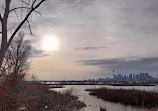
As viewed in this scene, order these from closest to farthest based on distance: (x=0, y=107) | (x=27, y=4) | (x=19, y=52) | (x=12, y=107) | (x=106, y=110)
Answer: (x=27, y=4)
(x=0, y=107)
(x=12, y=107)
(x=106, y=110)
(x=19, y=52)

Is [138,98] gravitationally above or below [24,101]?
below

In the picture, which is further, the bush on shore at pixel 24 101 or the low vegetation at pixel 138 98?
the low vegetation at pixel 138 98

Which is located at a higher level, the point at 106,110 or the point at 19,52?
the point at 19,52

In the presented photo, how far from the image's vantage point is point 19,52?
32250 millimetres

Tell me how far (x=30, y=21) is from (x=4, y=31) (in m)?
0.90

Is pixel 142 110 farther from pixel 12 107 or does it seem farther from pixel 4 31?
pixel 4 31

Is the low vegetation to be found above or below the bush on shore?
below

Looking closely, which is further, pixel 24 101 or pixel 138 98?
pixel 138 98

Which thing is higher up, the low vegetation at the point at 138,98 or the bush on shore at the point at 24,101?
the bush on shore at the point at 24,101

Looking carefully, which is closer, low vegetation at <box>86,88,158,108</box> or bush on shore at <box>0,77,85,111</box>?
bush on shore at <box>0,77,85,111</box>

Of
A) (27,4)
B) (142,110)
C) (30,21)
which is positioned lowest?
(142,110)

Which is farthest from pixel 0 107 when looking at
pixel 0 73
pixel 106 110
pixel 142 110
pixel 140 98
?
pixel 140 98

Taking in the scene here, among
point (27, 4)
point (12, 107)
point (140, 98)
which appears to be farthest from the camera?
point (140, 98)

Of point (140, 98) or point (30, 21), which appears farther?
point (140, 98)
